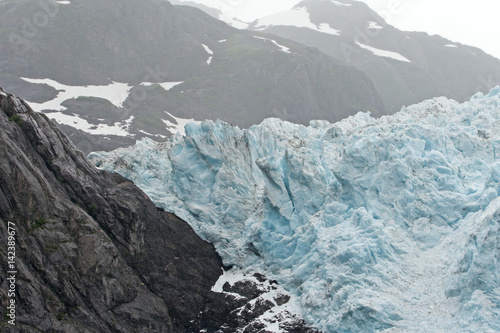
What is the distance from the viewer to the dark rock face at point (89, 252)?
32.2 m

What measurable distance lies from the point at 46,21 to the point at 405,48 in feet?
395

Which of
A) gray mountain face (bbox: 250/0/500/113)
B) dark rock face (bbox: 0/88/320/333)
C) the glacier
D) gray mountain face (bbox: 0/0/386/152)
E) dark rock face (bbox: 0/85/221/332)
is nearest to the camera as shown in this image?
dark rock face (bbox: 0/88/320/333)

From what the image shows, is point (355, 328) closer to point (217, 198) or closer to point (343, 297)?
point (343, 297)

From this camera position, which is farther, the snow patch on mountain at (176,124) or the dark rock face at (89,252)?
the snow patch on mountain at (176,124)

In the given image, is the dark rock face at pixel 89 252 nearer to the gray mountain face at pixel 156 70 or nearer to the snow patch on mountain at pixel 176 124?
the gray mountain face at pixel 156 70

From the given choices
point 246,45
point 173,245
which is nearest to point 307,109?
point 246,45

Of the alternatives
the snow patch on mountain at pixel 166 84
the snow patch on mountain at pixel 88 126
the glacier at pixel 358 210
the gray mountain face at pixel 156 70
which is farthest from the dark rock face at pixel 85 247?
the snow patch on mountain at pixel 166 84

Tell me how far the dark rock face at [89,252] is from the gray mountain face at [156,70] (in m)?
72.9

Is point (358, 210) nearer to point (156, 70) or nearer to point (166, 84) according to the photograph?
point (166, 84)

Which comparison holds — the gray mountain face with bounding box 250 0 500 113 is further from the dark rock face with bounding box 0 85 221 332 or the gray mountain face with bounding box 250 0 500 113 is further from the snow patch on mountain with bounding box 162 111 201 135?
the dark rock face with bounding box 0 85 221 332

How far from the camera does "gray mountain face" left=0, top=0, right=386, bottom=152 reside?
4921 inches

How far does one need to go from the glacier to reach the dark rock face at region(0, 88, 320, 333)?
3.35 m

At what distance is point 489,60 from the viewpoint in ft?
599

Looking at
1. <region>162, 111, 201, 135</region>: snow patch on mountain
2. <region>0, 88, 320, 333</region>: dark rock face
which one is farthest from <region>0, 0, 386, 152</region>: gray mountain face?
<region>0, 88, 320, 333</region>: dark rock face
